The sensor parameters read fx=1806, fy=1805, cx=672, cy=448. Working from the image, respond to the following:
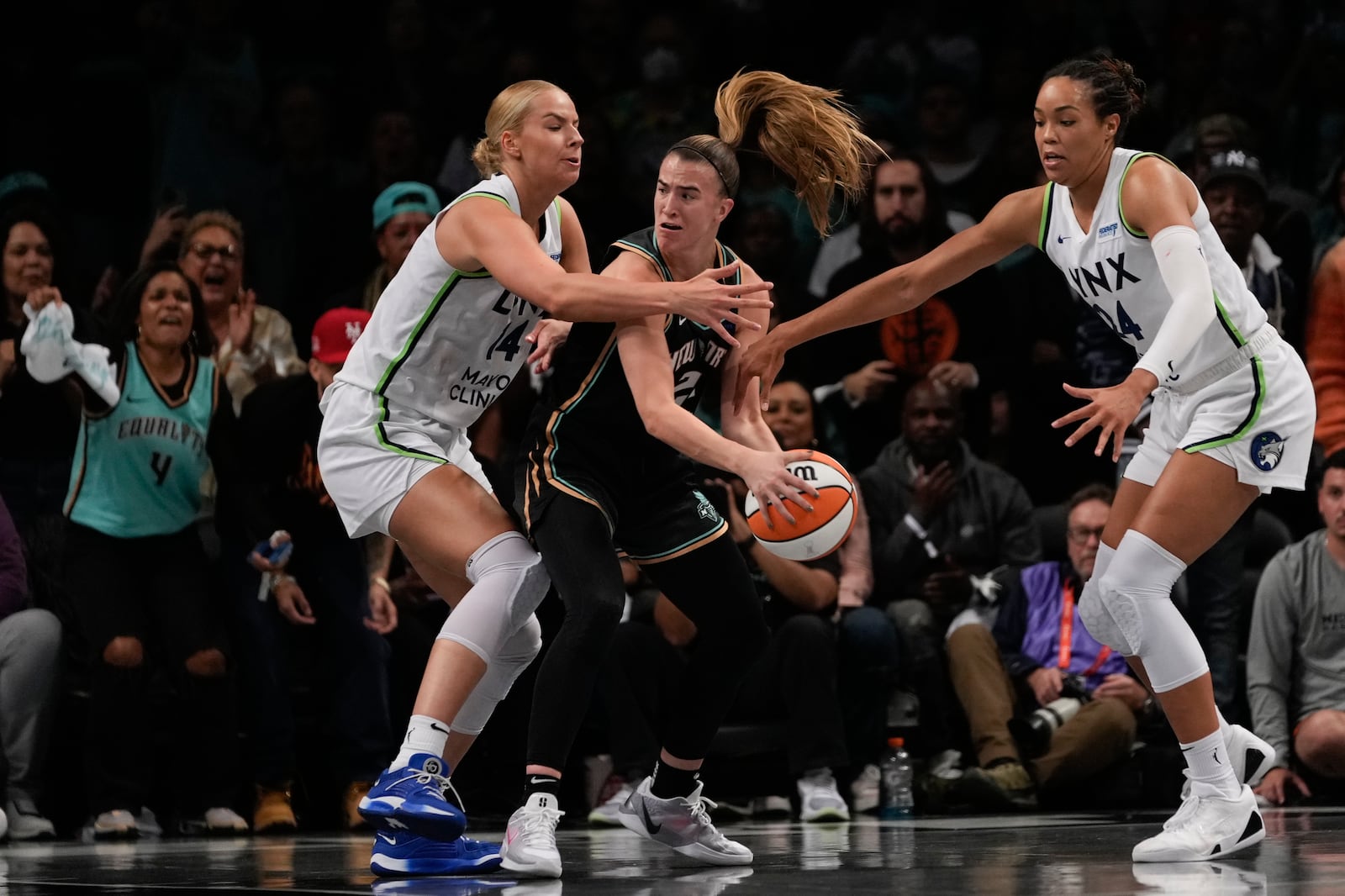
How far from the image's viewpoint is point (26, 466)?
711cm

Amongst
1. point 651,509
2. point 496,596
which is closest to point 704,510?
point 651,509

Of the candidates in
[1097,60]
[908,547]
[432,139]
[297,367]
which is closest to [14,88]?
[432,139]

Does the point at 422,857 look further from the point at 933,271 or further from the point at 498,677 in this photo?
the point at 933,271

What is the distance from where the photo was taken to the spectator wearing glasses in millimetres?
7500

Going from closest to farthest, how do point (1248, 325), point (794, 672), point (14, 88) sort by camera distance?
point (1248, 325), point (794, 672), point (14, 88)

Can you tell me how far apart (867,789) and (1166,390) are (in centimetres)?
268

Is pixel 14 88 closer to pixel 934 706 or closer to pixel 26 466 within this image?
pixel 26 466

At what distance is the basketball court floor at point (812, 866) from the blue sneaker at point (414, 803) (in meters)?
0.13

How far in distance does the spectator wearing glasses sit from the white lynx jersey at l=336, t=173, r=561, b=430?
292 centimetres

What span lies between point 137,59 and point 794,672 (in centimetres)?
488

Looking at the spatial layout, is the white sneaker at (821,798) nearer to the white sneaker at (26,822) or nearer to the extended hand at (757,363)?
the extended hand at (757,363)

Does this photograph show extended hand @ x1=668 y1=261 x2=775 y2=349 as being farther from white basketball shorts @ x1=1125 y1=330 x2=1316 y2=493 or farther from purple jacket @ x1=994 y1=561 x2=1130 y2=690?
purple jacket @ x1=994 y1=561 x2=1130 y2=690

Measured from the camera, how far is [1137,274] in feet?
15.2

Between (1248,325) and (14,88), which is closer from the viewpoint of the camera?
(1248,325)
